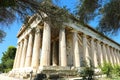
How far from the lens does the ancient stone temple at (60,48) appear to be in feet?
65.1

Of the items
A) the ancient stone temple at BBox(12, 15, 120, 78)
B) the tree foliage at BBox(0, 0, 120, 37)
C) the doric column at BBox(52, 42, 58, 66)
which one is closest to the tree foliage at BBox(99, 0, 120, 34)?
the tree foliage at BBox(0, 0, 120, 37)

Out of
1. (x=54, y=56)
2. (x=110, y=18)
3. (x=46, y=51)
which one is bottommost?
(x=46, y=51)

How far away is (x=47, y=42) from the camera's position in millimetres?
21047

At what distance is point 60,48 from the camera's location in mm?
22375

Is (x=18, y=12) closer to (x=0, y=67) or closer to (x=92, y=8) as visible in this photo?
(x=92, y=8)

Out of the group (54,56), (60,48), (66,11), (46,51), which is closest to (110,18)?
(66,11)

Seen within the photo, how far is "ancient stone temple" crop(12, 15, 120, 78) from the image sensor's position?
19844mm

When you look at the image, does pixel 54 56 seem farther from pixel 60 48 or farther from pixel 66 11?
pixel 66 11

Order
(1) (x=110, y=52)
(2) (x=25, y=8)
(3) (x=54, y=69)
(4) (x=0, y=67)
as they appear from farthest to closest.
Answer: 1. (4) (x=0, y=67)
2. (1) (x=110, y=52)
3. (3) (x=54, y=69)
4. (2) (x=25, y=8)

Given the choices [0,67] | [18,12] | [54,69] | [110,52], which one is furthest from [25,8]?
[0,67]

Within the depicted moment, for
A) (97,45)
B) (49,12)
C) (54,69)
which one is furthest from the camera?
(97,45)

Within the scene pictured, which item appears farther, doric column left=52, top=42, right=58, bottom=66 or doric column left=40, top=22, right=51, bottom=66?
doric column left=52, top=42, right=58, bottom=66

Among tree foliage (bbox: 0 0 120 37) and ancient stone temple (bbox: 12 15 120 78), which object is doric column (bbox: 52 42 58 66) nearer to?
ancient stone temple (bbox: 12 15 120 78)

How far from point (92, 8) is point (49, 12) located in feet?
9.14
